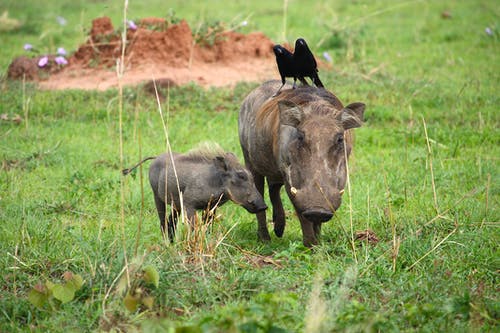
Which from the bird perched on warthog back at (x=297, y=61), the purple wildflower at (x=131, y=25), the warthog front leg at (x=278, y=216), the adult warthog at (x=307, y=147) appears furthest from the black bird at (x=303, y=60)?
the purple wildflower at (x=131, y=25)

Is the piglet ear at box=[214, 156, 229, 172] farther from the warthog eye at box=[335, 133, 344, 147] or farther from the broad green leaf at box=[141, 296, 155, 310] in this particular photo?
the broad green leaf at box=[141, 296, 155, 310]

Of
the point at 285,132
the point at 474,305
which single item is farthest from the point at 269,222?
the point at 474,305

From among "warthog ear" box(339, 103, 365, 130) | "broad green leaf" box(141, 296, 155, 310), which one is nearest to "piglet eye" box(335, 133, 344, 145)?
"warthog ear" box(339, 103, 365, 130)

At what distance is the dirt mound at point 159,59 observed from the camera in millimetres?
10148

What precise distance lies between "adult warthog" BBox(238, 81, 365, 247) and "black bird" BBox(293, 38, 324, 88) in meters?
0.14

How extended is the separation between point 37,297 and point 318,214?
5.80ft

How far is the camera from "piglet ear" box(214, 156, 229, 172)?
566cm

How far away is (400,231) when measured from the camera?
221 inches

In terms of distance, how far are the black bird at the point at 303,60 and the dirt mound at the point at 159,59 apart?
13.9ft

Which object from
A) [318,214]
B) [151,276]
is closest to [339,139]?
[318,214]

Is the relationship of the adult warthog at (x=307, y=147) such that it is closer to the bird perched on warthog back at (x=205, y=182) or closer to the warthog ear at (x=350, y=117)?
the warthog ear at (x=350, y=117)

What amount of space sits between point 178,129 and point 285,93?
308 centimetres

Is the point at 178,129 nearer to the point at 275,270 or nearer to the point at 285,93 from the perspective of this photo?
the point at 285,93

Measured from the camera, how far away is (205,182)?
5.72 metres
